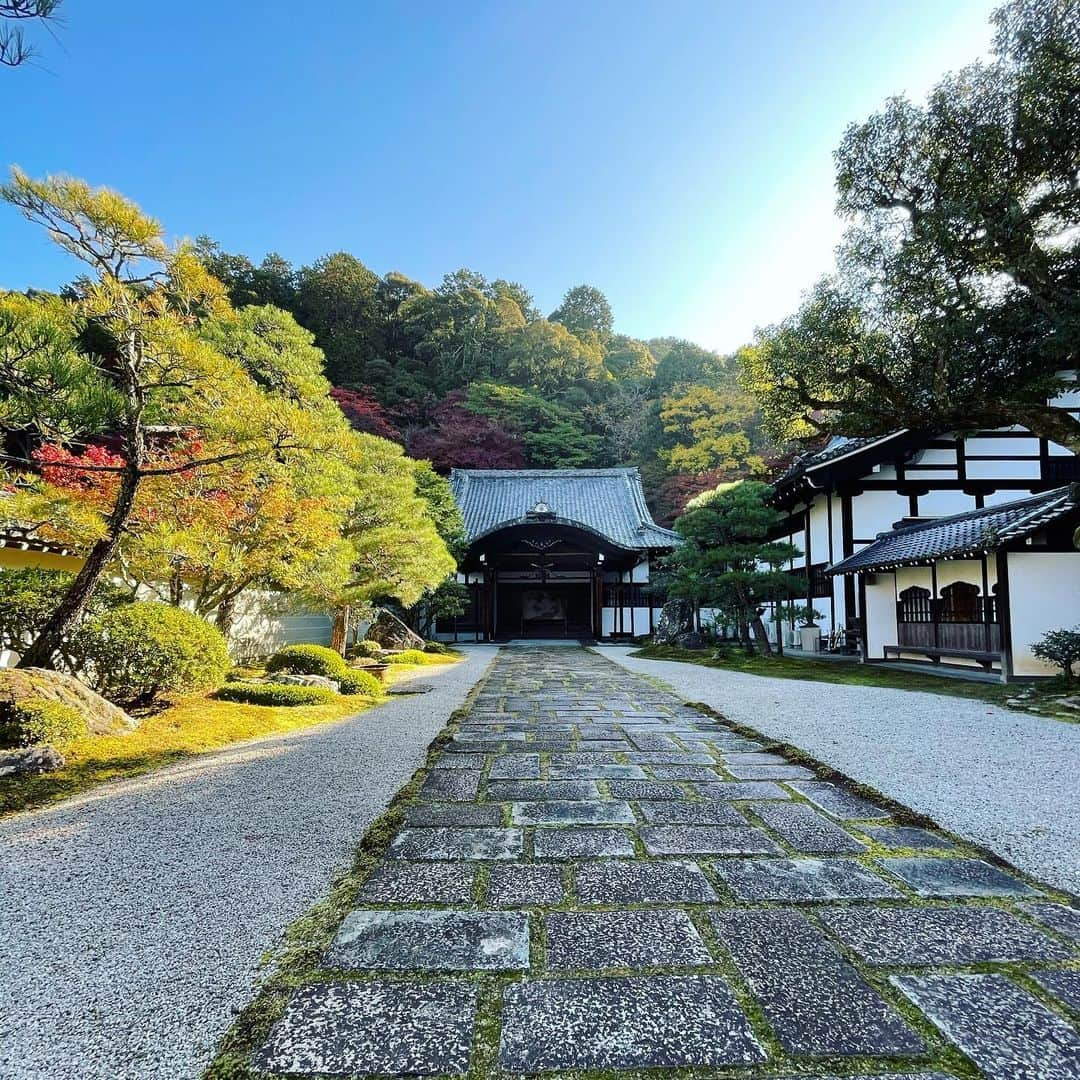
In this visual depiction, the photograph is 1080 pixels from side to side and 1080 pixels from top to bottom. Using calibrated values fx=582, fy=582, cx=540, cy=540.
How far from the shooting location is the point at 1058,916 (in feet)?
6.57

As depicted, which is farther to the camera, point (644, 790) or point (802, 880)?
point (644, 790)

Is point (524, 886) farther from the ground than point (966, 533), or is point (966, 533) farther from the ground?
point (966, 533)

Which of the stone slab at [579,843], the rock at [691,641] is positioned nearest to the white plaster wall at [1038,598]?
the rock at [691,641]

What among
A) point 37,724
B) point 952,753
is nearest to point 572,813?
point 952,753

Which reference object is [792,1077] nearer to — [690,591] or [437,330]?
[690,591]

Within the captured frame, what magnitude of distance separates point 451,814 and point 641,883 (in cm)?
114

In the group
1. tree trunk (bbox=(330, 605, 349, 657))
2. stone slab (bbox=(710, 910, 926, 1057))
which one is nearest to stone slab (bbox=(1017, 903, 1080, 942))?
stone slab (bbox=(710, 910, 926, 1057))

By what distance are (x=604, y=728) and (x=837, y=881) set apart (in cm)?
295

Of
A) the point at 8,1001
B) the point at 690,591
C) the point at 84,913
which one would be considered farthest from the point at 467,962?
the point at 690,591

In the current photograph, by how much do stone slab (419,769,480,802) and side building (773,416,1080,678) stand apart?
7.77 metres

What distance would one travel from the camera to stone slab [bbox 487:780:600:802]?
3.24 m

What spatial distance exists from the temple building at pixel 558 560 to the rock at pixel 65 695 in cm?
1222

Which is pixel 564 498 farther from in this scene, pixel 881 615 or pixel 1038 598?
pixel 1038 598

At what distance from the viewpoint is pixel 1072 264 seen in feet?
21.1
